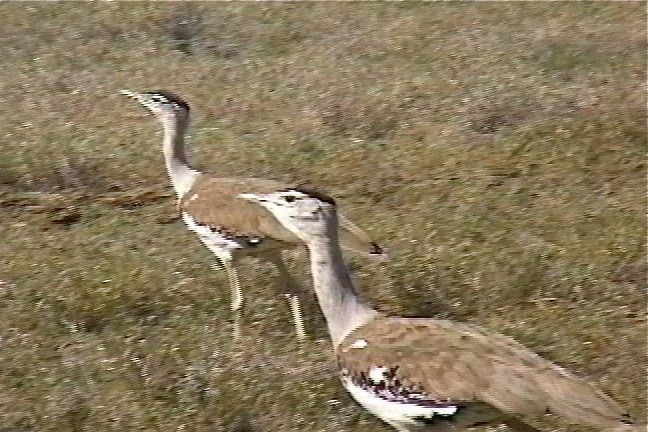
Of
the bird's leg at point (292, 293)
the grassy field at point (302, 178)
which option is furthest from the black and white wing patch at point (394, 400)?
the bird's leg at point (292, 293)

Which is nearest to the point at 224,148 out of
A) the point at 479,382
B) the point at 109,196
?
the point at 109,196

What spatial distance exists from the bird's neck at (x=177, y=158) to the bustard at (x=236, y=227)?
0.01 m

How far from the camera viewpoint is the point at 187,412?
8.84m

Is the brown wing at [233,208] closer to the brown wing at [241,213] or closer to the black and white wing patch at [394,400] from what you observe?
the brown wing at [241,213]

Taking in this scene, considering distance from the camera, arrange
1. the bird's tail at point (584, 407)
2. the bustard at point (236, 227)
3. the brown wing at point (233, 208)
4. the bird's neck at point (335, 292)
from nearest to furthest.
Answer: the bird's tail at point (584, 407)
the bird's neck at point (335, 292)
the bustard at point (236, 227)
the brown wing at point (233, 208)

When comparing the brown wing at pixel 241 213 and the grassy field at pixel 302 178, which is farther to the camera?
the grassy field at pixel 302 178

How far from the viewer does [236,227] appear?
9.49m

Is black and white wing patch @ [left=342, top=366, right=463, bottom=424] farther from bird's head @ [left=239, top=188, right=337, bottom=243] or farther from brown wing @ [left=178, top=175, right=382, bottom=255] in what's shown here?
brown wing @ [left=178, top=175, right=382, bottom=255]

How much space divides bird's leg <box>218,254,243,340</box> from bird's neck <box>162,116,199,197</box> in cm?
104

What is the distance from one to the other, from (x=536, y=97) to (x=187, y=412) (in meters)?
8.92

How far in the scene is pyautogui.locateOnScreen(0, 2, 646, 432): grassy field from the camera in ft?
30.7

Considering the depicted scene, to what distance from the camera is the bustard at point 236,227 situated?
919 centimetres

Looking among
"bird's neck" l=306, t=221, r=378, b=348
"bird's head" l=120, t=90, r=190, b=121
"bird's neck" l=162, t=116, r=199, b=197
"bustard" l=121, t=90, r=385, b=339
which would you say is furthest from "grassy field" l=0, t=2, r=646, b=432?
"bird's neck" l=306, t=221, r=378, b=348

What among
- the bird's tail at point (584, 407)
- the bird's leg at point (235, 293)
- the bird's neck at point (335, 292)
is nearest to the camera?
the bird's tail at point (584, 407)
